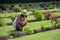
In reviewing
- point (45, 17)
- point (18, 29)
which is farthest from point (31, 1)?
point (18, 29)

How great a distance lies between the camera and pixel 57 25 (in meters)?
14.4

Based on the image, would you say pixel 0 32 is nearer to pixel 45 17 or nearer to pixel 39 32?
pixel 39 32

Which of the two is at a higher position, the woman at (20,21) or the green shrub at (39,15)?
the woman at (20,21)

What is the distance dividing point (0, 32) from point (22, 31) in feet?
5.28

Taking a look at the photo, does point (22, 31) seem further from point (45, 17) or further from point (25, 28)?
point (45, 17)

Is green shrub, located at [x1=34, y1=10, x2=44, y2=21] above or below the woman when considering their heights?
below

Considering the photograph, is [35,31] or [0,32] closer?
[0,32]

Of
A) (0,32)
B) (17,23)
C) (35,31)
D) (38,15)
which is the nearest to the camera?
(0,32)

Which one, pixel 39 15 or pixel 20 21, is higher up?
pixel 20 21

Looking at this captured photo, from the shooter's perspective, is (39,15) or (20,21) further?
(39,15)

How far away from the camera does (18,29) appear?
12.2 metres

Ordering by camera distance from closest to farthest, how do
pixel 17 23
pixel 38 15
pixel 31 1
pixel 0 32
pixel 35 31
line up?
pixel 0 32
pixel 17 23
pixel 35 31
pixel 38 15
pixel 31 1

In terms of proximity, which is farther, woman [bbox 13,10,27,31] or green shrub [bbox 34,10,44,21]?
green shrub [bbox 34,10,44,21]

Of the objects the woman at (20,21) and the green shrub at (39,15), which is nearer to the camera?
the woman at (20,21)
